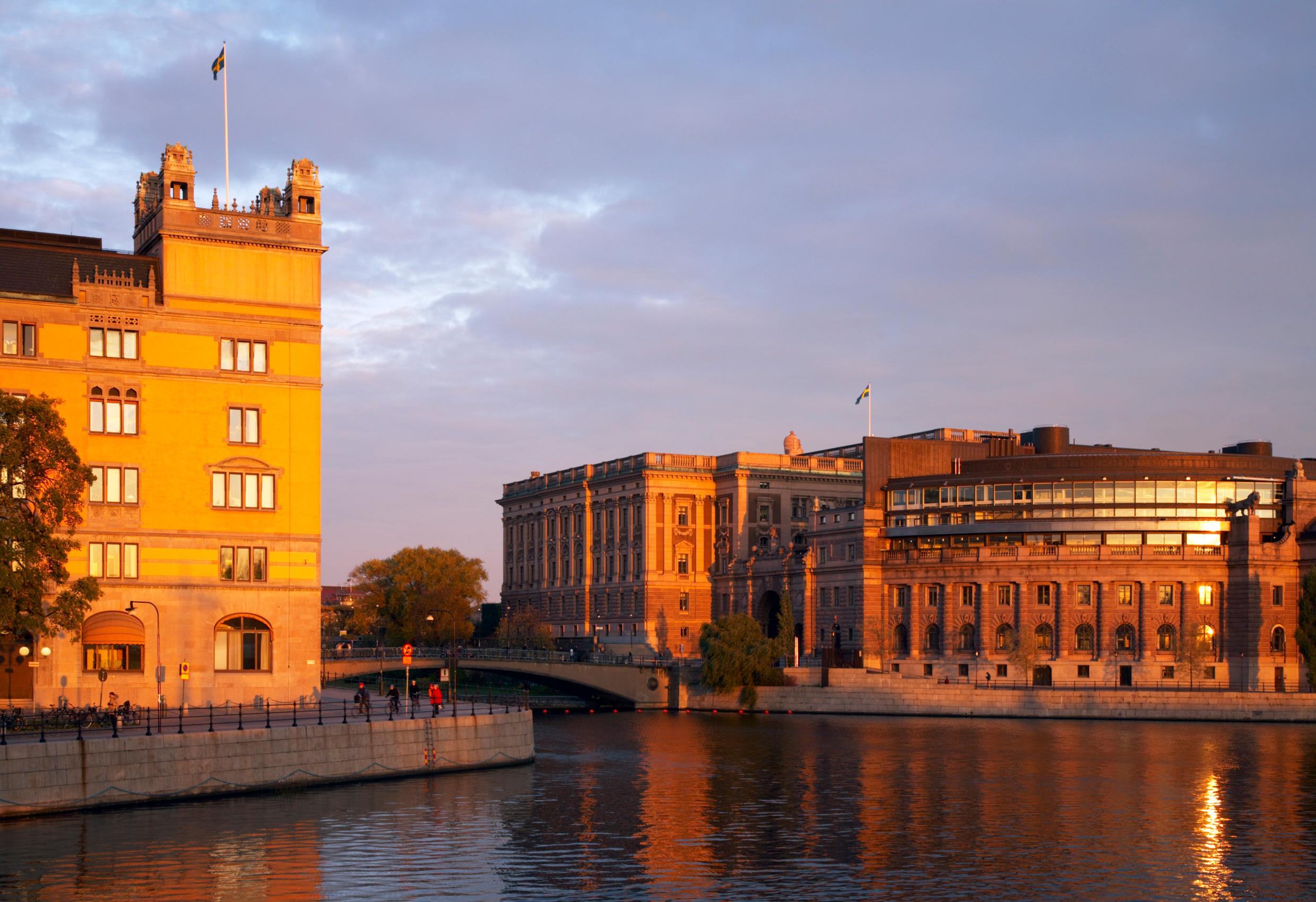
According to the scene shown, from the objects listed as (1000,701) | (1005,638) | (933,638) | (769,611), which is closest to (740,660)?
(1000,701)

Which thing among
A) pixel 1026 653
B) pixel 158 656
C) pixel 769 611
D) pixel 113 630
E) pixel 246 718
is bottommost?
pixel 1026 653

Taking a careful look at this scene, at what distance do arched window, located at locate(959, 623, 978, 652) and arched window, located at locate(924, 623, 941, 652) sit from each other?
274 cm

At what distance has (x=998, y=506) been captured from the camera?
163 m

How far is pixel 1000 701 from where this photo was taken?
132 m

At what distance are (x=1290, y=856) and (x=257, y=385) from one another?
56.2 metres

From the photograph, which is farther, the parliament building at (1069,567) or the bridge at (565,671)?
the parliament building at (1069,567)

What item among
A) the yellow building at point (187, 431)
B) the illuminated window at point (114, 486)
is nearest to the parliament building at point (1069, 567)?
the yellow building at point (187, 431)

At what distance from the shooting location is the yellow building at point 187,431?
82000 millimetres

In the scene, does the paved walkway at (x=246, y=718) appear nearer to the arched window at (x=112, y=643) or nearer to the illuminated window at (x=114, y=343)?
the arched window at (x=112, y=643)

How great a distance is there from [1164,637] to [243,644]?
95.4 m

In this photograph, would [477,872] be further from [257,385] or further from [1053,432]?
[1053,432]

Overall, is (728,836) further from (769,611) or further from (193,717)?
(769,611)

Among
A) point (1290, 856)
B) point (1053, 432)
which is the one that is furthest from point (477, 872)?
point (1053, 432)

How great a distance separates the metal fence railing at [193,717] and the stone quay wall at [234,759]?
69 centimetres
